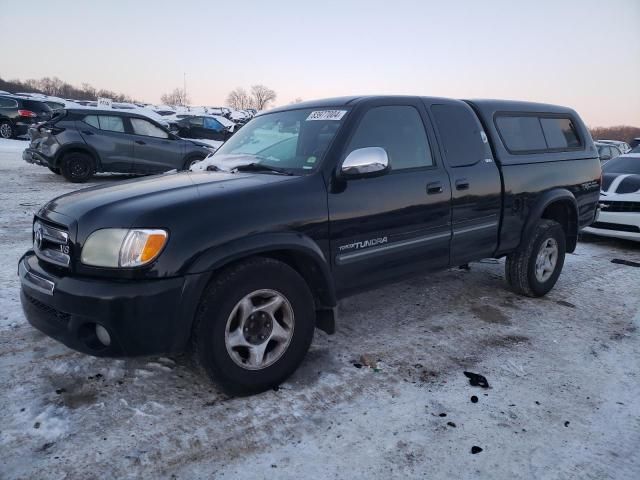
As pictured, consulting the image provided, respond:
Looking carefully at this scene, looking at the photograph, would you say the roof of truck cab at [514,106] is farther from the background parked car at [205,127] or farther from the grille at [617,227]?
the background parked car at [205,127]

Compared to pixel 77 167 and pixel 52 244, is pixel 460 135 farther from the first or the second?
pixel 77 167

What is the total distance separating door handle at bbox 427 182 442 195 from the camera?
369 cm

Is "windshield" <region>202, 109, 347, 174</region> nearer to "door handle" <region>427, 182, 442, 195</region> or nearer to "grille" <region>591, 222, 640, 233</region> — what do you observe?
"door handle" <region>427, 182, 442, 195</region>

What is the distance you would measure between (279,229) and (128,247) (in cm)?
84

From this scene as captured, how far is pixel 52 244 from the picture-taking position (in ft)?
9.36

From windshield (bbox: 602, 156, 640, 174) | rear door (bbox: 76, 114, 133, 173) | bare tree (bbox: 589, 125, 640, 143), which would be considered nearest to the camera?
windshield (bbox: 602, 156, 640, 174)

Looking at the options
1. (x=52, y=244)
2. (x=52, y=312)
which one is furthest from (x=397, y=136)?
(x=52, y=312)

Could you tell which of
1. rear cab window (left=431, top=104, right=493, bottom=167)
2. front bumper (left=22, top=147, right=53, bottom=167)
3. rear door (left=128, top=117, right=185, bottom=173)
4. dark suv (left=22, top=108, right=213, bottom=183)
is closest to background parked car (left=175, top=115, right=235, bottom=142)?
rear door (left=128, top=117, right=185, bottom=173)

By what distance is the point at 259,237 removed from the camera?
9.13ft

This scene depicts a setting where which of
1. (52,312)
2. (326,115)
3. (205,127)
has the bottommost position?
(52,312)

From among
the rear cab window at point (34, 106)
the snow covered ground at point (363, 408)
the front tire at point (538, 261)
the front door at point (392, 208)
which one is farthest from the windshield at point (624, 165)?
the rear cab window at point (34, 106)

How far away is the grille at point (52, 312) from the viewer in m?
2.62

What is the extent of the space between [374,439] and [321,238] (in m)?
1.22

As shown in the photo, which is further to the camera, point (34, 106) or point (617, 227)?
point (34, 106)
